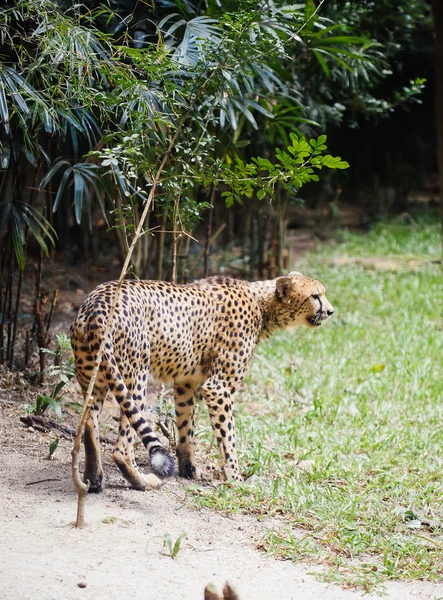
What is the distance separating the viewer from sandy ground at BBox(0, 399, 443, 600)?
2988 millimetres

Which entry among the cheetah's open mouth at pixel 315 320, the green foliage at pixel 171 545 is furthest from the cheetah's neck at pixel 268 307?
the green foliage at pixel 171 545

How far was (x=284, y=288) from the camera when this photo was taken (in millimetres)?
4680

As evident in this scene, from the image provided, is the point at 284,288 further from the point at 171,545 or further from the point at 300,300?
the point at 171,545

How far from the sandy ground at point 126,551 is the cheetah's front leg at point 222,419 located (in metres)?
0.36

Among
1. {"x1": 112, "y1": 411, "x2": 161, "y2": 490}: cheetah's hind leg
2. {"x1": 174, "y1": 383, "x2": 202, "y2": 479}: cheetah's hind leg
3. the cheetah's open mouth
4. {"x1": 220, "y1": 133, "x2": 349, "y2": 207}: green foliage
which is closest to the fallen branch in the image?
{"x1": 174, "y1": 383, "x2": 202, "y2": 479}: cheetah's hind leg

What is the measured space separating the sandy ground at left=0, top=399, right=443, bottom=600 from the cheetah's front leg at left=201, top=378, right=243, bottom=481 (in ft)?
1.20

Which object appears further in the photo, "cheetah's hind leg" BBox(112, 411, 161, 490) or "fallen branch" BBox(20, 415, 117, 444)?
"fallen branch" BBox(20, 415, 117, 444)

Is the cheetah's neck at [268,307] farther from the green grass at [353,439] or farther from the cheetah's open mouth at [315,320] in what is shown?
the green grass at [353,439]

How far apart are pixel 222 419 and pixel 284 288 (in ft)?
2.71

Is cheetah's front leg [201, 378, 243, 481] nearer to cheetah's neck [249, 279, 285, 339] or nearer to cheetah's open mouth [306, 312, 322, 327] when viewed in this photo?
cheetah's neck [249, 279, 285, 339]

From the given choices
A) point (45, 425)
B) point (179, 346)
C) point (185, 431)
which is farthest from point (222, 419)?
point (45, 425)

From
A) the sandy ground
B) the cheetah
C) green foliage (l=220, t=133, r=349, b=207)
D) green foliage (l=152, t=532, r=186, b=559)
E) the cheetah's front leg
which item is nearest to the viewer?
the sandy ground

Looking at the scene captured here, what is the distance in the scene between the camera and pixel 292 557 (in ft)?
11.4

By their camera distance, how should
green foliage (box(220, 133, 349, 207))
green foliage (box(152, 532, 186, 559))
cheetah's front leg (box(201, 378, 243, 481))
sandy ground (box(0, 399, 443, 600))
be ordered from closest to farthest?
sandy ground (box(0, 399, 443, 600)) → green foliage (box(152, 532, 186, 559)) → green foliage (box(220, 133, 349, 207)) → cheetah's front leg (box(201, 378, 243, 481))
